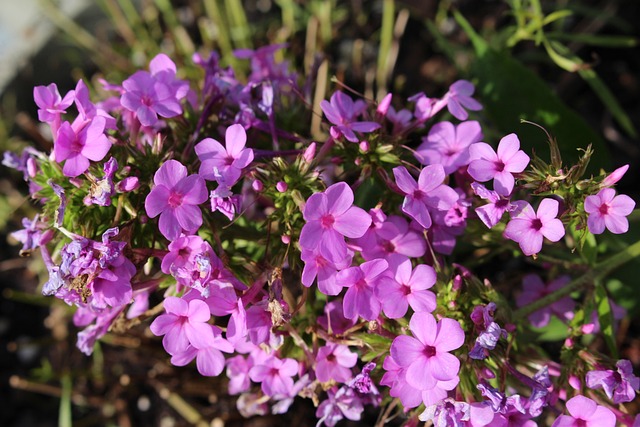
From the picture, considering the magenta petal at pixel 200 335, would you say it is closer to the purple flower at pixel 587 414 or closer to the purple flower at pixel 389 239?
the purple flower at pixel 389 239

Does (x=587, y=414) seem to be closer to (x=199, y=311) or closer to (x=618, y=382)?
(x=618, y=382)

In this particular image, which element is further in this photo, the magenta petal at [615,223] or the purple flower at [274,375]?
the purple flower at [274,375]

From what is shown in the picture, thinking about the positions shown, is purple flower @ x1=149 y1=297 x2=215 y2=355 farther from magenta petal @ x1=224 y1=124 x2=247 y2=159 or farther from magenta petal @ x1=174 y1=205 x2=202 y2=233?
magenta petal @ x1=224 y1=124 x2=247 y2=159

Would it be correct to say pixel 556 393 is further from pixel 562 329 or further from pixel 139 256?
pixel 139 256

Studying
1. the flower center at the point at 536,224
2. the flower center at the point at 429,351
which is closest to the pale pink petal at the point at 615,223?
the flower center at the point at 536,224

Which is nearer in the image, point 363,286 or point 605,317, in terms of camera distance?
point 363,286

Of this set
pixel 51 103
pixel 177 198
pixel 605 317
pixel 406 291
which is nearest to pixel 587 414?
pixel 605 317

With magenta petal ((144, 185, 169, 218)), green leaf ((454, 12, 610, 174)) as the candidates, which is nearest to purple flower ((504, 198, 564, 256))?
green leaf ((454, 12, 610, 174))
